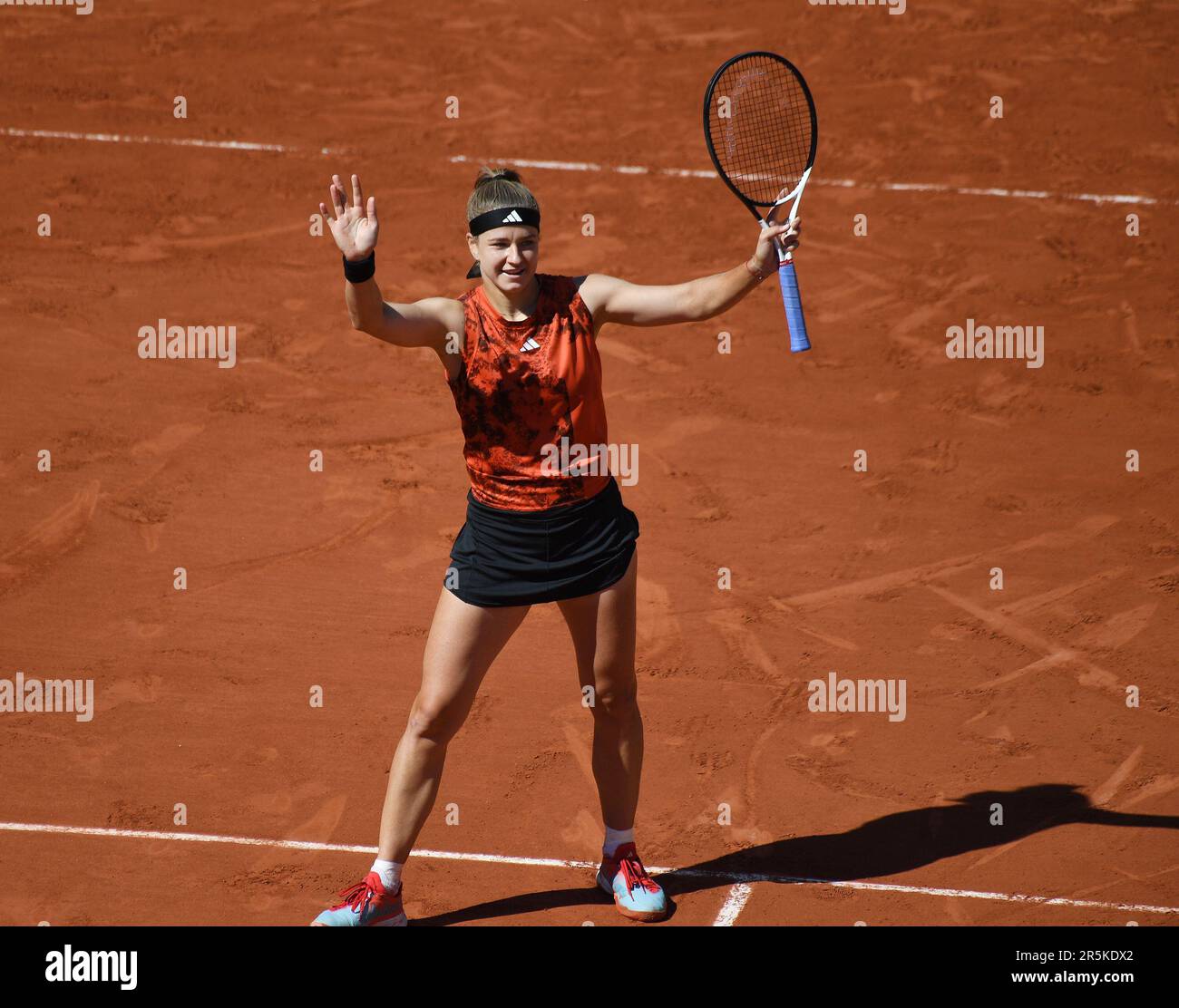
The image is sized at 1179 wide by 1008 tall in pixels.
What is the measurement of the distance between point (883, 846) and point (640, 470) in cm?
341

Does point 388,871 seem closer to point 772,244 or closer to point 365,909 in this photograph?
point 365,909

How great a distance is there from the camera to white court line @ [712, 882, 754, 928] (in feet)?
18.2

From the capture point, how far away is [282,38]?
14086mm

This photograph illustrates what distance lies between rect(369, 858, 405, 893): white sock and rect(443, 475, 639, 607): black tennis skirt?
1046mm

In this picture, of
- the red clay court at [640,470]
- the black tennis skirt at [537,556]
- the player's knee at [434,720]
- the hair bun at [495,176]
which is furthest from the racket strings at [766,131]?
the player's knee at [434,720]

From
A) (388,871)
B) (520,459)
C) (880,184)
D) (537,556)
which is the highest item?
(880,184)

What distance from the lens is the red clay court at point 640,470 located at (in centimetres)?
609

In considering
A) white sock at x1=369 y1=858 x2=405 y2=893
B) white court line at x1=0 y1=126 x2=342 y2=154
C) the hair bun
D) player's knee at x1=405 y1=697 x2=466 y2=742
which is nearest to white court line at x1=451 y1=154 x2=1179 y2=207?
white court line at x1=0 y1=126 x2=342 y2=154

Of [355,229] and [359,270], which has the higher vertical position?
[355,229]

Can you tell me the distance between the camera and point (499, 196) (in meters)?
4.82

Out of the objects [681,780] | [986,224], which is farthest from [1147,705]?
[986,224]

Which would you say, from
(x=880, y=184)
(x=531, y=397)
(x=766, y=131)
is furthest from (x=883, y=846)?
(x=880, y=184)

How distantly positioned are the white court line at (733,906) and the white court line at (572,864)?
6cm
